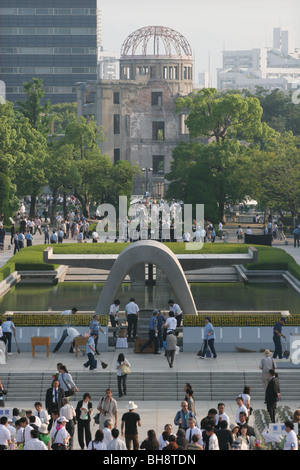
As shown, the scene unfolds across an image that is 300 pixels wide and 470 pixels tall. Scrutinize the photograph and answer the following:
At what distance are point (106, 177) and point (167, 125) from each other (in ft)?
120

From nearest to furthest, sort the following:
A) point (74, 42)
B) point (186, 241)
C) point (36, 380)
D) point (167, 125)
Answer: point (36, 380), point (186, 241), point (167, 125), point (74, 42)

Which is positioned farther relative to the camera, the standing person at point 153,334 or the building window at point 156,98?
the building window at point 156,98

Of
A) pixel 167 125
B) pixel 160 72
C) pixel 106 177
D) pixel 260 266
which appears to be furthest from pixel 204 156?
pixel 160 72

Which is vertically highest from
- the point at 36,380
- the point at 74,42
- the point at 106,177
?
the point at 74,42

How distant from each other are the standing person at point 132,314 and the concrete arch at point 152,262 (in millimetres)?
1680

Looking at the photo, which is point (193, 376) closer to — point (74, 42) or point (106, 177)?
point (106, 177)

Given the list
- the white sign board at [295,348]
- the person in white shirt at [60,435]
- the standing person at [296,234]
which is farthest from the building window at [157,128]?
Answer: the person in white shirt at [60,435]

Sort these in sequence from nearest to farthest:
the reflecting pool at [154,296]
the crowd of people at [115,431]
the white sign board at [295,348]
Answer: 1. the crowd of people at [115,431]
2. the white sign board at [295,348]
3. the reflecting pool at [154,296]

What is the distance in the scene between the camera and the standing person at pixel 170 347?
28.3 meters

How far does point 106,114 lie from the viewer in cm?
10856

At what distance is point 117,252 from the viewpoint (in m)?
51.2

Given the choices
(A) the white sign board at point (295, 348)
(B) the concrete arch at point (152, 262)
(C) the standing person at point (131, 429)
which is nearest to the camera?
(C) the standing person at point (131, 429)

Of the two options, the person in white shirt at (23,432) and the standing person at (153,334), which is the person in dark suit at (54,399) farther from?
the standing person at (153,334)

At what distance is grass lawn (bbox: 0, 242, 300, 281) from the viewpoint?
164 ft
